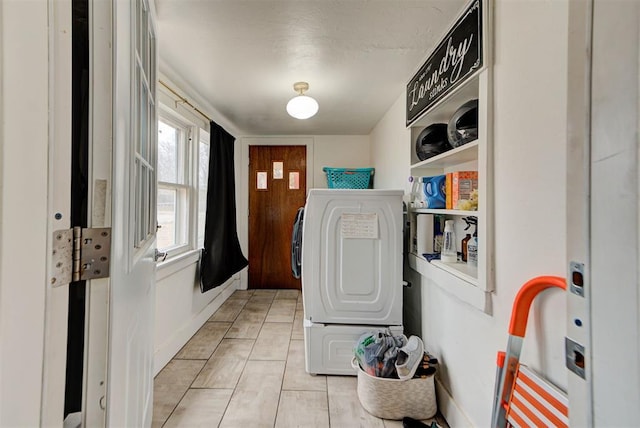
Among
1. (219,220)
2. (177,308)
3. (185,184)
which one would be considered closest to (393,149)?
(219,220)

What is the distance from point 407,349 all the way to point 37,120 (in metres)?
1.88

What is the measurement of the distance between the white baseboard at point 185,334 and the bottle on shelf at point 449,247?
1992mm

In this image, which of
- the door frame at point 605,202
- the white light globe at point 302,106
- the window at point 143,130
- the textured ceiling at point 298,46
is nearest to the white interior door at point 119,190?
the window at point 143,130

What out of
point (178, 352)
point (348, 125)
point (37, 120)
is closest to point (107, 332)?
point (37, 120)

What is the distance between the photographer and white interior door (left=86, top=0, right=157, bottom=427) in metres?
0.65

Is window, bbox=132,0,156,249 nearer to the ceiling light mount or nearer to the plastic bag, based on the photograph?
the ceiling light mount

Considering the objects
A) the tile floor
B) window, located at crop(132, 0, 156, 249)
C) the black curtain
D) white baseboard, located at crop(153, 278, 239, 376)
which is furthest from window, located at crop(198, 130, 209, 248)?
window, located at crop(132, 0, 156, 249)

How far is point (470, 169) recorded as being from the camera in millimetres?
1767

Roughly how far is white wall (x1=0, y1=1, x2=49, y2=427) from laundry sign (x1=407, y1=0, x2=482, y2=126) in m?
1.49

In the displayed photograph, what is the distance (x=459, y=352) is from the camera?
4.92ft

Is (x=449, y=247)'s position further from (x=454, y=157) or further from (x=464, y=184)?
(x=454, y=157)

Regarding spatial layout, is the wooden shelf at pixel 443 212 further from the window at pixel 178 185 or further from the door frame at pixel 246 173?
the door frame at pixel 246 173

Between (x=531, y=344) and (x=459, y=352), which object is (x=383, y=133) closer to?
(x=459, y=352)

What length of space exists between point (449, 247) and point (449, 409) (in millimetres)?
899
